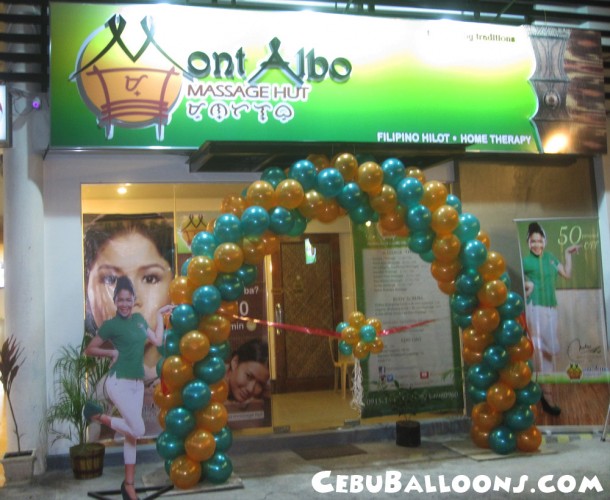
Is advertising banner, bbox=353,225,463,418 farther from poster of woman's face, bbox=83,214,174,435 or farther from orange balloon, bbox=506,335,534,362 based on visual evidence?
poster of woman's face, bbox=83,214,174,435

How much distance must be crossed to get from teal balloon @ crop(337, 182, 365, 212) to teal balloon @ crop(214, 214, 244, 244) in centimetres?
94

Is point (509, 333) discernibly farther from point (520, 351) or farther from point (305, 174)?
point (305, 174)

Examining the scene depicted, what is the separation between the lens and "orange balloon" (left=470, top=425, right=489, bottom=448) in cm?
639

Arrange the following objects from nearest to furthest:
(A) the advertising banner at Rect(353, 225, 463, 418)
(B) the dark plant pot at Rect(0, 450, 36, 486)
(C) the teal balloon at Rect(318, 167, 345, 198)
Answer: (C) the teal balloon at Rect(318, 167, 345, 198) < (B) the dark plant pot at Rect(0, 450, 36, 486) < (A) the advertising banner at Rect(353, 225, 463, 418)

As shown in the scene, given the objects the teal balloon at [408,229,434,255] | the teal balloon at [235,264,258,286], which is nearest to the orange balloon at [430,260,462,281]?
the teal balloon at [408,229,434,255]

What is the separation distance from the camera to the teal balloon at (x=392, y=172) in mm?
5957

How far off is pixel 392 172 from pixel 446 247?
832 mm

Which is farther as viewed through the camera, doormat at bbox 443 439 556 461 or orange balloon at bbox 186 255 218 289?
doormat at bbox 443 439 556 461

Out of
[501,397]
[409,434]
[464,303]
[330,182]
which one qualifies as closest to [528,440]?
[501,397]

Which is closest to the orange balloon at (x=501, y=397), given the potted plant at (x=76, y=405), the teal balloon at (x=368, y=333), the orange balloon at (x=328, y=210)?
the teal balloon at (x=368, y=333)

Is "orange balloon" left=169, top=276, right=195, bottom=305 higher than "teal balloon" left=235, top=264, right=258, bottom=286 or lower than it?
lower

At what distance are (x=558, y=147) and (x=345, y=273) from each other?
11.3 ft

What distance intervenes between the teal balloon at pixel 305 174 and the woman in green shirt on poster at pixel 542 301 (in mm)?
2816

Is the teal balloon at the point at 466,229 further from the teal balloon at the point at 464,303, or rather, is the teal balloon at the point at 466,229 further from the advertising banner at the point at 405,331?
the advertising banner at the point at 405,331
